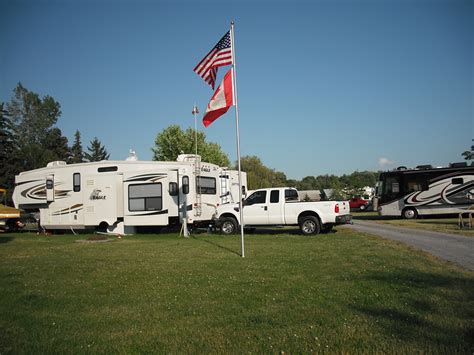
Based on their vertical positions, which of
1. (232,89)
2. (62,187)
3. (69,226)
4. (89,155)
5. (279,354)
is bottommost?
(279,354)

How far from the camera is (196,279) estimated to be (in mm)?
7723

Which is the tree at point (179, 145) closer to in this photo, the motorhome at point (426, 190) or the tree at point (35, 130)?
the tree at point (35, 130)

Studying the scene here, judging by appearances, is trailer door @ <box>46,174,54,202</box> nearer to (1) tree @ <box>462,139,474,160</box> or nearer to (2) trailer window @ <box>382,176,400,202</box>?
(2) trailer window @ <box>382,176,400,202</box>

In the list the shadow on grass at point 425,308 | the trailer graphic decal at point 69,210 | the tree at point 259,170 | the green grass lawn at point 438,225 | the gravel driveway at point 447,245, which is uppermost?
the tree at point 259,170

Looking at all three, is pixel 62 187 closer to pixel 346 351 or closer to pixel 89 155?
pixel 346 351

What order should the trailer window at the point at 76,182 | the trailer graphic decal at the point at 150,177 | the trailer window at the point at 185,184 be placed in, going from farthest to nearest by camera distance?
1. the trailer window at the point at 76,182
2. the trailer graphic decal at the point at 150,177
3. the trailer window at the point at 185,184

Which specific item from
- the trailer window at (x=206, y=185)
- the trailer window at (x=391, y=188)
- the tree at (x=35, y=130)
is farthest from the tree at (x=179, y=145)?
the trailer window at (x=206, y=185)

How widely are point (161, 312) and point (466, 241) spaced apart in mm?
11089

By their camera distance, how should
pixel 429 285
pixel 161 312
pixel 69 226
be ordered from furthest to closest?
pixel 69 226 → pixel 429 285 → pixel 161 312

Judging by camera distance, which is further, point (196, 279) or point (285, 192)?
point (285, 192)

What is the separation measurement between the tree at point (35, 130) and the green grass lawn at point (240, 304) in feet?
153

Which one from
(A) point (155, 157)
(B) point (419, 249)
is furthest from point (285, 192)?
(A) point (155, 157)

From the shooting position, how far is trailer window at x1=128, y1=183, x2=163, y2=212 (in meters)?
17.6

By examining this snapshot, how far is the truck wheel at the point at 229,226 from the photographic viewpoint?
17422mm
